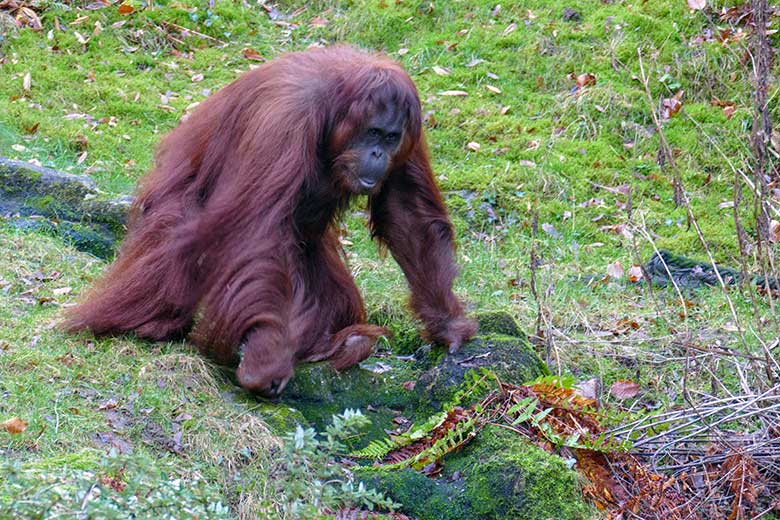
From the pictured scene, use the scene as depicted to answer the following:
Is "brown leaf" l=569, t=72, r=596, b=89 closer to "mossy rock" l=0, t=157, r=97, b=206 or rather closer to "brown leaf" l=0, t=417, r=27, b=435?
"mossy rock" l=0, t=157, r=97, b=206

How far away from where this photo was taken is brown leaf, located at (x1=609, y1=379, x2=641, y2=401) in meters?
4.86

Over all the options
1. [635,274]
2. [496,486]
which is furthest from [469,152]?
[496,486]

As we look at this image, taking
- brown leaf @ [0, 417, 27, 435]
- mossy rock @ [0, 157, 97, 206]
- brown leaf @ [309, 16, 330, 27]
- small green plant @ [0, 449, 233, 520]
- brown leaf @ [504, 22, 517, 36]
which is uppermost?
small green plant @ [0, 449, 233, 520]

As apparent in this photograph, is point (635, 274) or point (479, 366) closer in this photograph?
point (479, 366)

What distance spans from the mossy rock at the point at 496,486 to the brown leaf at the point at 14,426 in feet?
3.91

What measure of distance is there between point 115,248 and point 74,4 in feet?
14.3

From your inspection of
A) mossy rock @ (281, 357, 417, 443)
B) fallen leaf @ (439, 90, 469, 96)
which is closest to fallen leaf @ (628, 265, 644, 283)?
mossy rock @ (281, 357, 417, 443)

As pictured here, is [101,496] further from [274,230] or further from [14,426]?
[274,230]

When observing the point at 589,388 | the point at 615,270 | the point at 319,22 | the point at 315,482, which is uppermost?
the point at 315,482

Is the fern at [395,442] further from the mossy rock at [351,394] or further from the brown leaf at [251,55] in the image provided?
the brown leaf at [251,55]

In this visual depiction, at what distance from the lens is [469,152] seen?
8031 millimetres

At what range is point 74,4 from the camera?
9.48 m

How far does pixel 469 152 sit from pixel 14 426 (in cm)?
513

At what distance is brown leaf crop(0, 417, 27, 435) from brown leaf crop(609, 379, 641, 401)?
2697 mm
